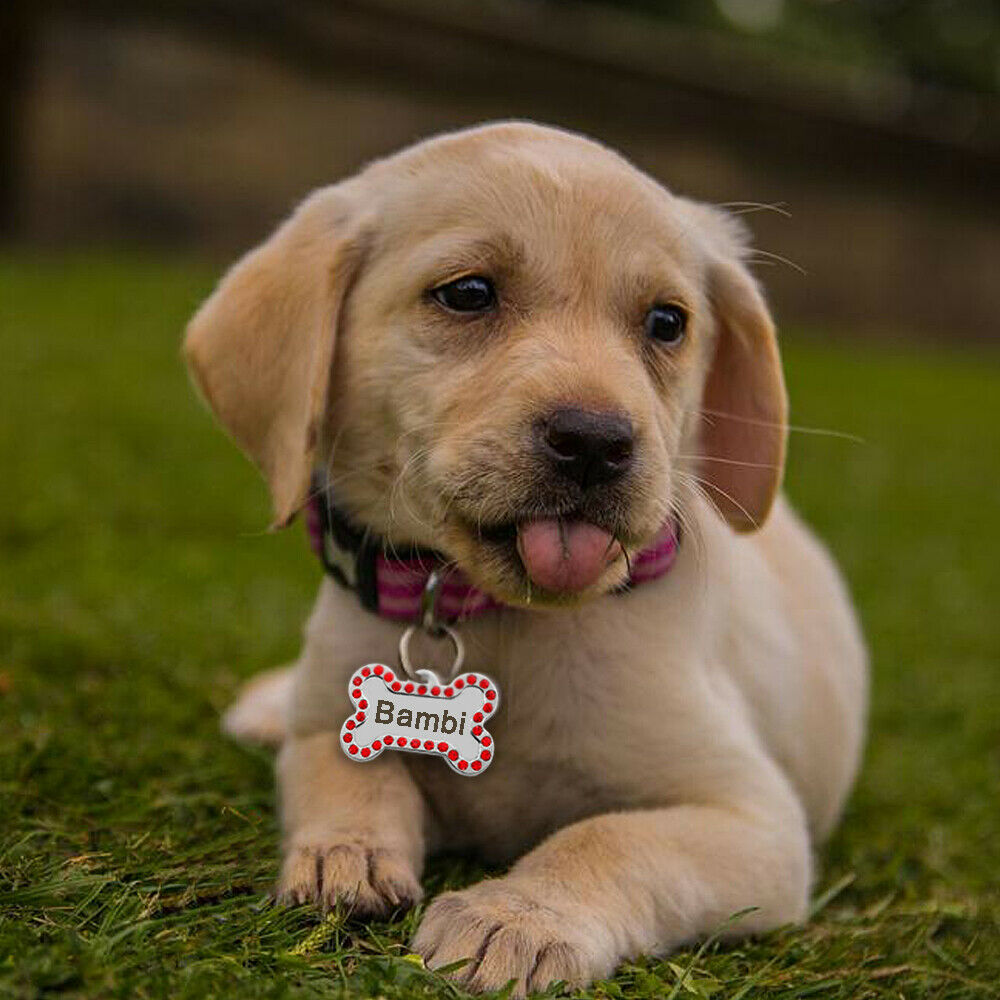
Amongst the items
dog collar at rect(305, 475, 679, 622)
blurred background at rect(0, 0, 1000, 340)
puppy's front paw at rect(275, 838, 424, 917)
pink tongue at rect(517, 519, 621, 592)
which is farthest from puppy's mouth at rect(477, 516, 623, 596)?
blurred background at rect(0, 0, 1000, 340)

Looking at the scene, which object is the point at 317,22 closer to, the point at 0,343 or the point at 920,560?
the point at 0,343

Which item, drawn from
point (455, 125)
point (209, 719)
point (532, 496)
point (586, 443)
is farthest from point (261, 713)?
point (455, 125)

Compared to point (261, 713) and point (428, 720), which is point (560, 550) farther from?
point (261, 713)

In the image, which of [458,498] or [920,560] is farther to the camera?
[920,560]

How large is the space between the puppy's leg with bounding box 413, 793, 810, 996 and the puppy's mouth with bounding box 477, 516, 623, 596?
0.51m

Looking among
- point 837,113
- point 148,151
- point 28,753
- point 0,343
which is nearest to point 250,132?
point 148,151

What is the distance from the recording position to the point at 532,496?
2.84 meters

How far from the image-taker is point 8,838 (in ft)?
9.88

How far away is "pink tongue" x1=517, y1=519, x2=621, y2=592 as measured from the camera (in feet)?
9.46

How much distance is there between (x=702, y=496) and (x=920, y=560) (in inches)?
206

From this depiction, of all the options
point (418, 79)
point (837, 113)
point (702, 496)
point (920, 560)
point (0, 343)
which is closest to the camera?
point (702, 496)

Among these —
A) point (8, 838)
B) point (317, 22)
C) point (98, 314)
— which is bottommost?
point (98, 314)

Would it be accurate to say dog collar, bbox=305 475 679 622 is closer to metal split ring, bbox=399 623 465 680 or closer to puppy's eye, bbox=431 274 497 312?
metal split ring, bbox=399 623 465 680

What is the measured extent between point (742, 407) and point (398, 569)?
973 millimetres
